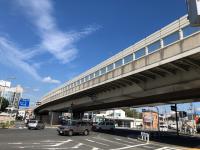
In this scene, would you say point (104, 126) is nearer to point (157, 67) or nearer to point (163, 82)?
point (163, 82)

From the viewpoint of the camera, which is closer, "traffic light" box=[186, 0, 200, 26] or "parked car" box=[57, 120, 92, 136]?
"traffic light" box=[186, 0, 200, 26]

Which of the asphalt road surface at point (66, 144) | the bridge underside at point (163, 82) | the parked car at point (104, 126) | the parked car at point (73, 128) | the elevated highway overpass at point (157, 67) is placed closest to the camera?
the asphalt road surface at point (66, 144)

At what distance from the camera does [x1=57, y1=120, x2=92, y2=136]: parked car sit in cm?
3397

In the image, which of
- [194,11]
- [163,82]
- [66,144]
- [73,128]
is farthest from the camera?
[73,128]

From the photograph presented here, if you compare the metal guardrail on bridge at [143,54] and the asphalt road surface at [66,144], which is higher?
the metal guardrail on bridge at [143,54]

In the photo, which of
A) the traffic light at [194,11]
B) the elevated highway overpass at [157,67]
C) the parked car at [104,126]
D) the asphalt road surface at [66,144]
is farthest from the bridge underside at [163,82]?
the parked car at [104,126]

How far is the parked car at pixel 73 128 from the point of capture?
34.0m

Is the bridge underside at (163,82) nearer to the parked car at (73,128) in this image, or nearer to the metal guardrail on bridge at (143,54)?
the metal guardrail on bridge at (143,54)

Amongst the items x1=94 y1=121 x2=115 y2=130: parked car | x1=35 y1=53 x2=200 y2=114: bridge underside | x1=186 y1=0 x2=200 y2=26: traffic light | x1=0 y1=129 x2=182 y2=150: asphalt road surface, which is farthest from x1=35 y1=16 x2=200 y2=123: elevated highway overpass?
x1=94 y1=121 x2=115 y2=130: parked car

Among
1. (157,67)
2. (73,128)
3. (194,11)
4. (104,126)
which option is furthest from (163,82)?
(104,126)

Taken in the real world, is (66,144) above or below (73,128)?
below

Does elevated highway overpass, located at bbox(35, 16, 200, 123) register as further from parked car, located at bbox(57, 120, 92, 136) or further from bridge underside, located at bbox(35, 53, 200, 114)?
parked car, located at bbox(57, 120, 92, 136)

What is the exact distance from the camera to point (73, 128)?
3462 cm

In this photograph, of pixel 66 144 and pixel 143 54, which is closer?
pixel 66 144
